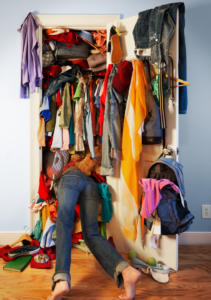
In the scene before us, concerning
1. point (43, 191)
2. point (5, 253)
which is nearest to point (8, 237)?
point (5, 253)

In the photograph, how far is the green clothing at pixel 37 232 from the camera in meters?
2.20

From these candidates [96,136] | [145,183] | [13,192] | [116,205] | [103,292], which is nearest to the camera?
[103,292]

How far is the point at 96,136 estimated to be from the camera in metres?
2.54

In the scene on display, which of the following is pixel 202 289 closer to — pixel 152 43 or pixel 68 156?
pixel 68 156

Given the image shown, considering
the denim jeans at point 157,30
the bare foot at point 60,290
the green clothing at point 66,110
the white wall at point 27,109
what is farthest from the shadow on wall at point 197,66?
the bare foot at point 60,290

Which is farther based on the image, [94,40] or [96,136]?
[96,136]

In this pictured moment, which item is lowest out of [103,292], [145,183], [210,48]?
[103,292]

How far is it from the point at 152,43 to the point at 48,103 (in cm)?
112

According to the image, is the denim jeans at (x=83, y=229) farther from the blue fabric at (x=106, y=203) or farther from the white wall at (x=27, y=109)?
the white wall at (x=27, y=109)

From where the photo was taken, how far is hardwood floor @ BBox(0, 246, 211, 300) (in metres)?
1.51

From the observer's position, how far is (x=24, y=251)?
6.48 ft

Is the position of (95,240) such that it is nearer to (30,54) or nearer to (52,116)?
(52,116)

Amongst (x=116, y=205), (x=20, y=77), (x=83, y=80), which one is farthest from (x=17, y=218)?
(x=83, y=80)

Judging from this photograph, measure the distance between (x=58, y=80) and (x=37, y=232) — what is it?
59.6 inches
